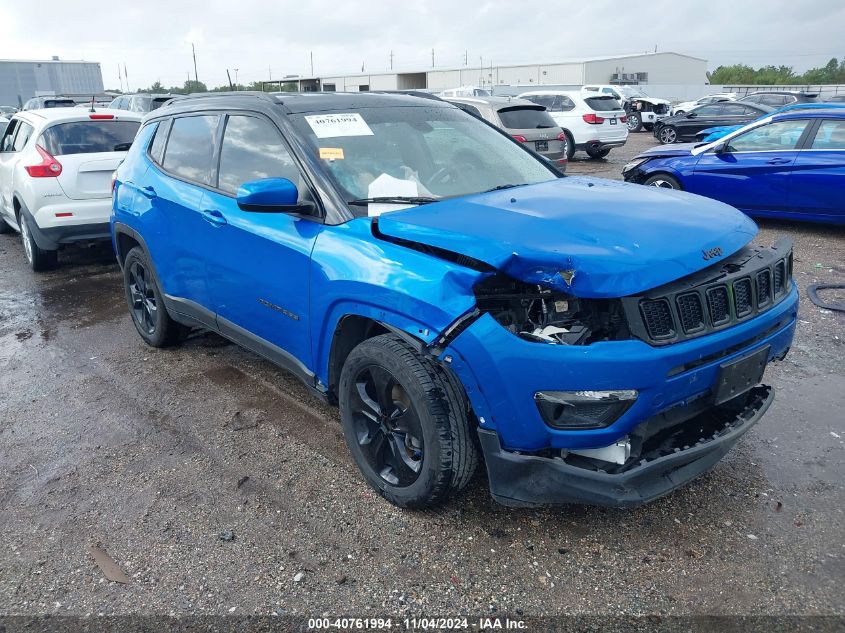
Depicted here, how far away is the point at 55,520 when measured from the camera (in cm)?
321

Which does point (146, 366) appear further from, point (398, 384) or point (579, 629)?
point (579, 629)

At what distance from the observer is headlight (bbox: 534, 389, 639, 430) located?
96.5 inches

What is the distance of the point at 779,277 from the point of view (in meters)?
3.12

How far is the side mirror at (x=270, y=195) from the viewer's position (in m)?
3.19

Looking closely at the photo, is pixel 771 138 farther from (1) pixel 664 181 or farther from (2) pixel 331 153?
(2) pixel 331 153

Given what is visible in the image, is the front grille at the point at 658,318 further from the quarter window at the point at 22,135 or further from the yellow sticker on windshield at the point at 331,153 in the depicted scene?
the quarter window at the point at 22,135

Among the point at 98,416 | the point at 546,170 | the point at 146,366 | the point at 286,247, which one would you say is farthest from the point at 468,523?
the point at 146,366

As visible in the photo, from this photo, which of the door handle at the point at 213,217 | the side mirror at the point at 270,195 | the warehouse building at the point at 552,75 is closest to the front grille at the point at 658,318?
the side mirror at the point at 270,195

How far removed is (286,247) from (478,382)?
1383 mm

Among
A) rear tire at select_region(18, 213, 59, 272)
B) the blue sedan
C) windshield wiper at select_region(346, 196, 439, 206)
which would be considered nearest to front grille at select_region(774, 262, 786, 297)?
windshield wiper at select_region(346, 196, 439, 206)

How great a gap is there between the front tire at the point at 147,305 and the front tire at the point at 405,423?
2.38m

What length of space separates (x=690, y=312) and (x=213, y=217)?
2724mm

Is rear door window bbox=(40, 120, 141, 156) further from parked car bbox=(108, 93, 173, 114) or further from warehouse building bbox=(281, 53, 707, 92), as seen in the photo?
warehouse building bbox=(281, 53, 707, 92)

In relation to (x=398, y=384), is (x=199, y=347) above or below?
below
